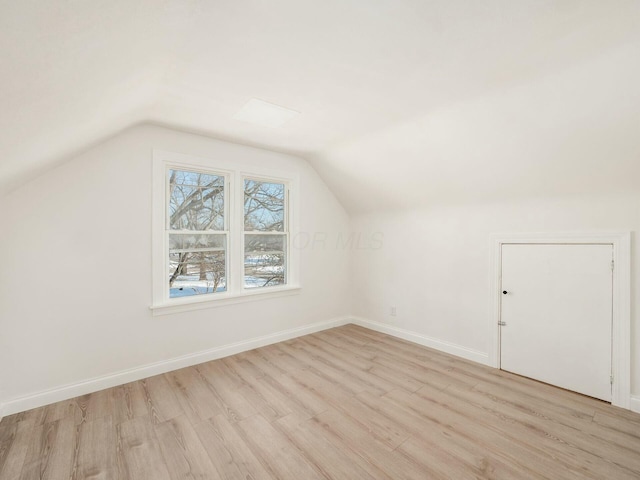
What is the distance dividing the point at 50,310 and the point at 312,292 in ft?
9.32

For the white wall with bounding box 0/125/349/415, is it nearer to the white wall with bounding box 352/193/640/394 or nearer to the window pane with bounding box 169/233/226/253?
the window pane with bounding box 169/233/226/253

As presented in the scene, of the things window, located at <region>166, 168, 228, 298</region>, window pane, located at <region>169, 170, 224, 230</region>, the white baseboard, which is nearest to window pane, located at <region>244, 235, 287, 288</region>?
window, located at <region>166, 168, 228, 298</region>

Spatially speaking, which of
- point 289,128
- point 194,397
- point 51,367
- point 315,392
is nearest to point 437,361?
point 315,392

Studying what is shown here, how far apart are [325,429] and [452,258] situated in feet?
7.82

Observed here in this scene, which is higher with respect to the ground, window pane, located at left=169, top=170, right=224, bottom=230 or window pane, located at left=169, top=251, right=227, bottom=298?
window pane, located at left=169, top=170, right=224, bottom=230

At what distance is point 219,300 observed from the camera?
3359mm

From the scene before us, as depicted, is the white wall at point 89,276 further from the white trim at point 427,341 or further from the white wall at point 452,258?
the white wall at point 452,258

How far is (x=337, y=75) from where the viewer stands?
79.0 inches

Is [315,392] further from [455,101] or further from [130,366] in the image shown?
[455,101]

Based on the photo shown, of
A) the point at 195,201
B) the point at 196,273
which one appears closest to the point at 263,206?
the point at 195,201

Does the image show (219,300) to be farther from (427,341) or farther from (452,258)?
(452,258)

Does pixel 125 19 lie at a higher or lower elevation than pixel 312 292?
higher

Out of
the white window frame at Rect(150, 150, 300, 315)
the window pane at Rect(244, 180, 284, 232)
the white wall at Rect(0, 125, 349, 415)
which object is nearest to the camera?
the white wall at Rect(0, 125, 349, 415)

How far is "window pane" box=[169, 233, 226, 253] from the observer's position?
317 centimetres
